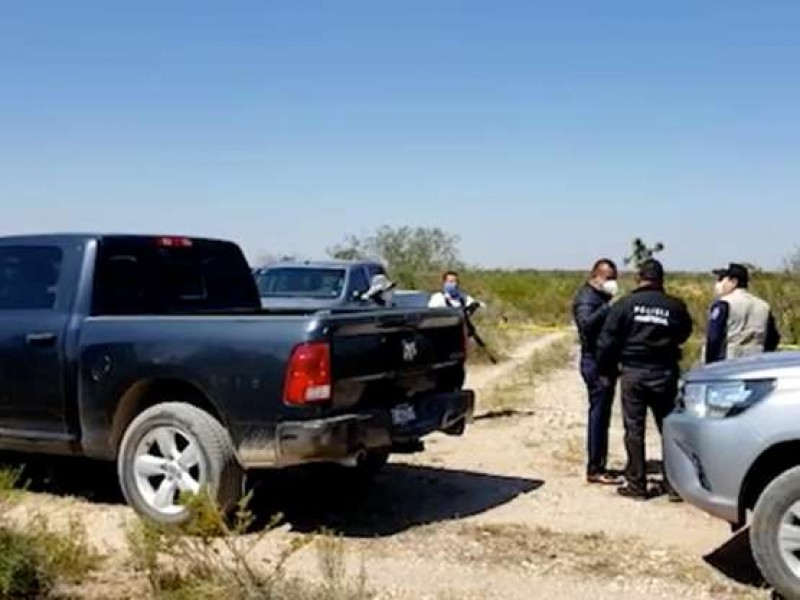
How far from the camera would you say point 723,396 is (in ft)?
19.6

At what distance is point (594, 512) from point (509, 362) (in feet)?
44.4

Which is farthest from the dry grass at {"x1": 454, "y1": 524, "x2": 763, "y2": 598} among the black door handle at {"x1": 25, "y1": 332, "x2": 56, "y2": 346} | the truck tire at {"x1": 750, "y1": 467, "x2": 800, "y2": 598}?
the black door handle at {"x1": 25, "y1": 332, "x2": 56, "y2": 346}

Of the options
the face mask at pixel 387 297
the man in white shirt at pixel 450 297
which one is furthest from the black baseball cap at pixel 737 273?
the face mask at pixel 387 297

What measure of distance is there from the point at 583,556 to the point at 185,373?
2.68 metres

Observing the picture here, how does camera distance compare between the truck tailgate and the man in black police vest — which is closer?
the truck tailgate

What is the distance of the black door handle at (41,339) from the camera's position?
7.67 meters

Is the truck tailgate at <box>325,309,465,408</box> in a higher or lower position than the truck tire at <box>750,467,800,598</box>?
higher

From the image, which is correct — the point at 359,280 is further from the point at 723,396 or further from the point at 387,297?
the point at 723,396

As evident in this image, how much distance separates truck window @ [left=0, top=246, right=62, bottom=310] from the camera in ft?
25.9

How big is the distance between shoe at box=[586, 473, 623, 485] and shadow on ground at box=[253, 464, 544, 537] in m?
0.41

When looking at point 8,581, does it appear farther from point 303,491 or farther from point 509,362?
point 509,362

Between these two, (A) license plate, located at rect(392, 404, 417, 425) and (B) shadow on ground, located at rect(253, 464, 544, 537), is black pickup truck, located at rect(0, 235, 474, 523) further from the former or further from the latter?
(B) shadow on ground, located at rect(253, 464, 544, 537)

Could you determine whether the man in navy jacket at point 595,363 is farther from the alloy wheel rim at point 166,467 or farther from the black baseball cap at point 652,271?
the alloy wheel rim at point 166,467

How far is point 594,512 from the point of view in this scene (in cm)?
793
